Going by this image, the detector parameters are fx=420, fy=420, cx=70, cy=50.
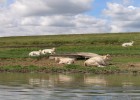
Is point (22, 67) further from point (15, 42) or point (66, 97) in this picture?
point (15, 42)

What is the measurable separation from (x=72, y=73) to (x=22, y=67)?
4946 mm

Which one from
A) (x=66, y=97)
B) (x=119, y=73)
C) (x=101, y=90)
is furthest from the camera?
(x=119, y=73)

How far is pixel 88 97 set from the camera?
15523 millimetres

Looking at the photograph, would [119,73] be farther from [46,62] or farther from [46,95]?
[46,95]

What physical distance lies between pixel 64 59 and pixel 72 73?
663cm

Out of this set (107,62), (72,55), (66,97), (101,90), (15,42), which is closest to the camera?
(66,97)

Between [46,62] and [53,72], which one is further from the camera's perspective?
[46,62]

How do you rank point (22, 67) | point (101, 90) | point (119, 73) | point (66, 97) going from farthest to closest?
point (22, 67) < point (119, 73) < point (101, 90) < point (66, 97)

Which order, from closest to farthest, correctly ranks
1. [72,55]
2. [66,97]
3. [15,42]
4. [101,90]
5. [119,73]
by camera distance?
[66,97], [101,90], [119,73], [72,55], [15,42]

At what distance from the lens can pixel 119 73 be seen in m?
29.4

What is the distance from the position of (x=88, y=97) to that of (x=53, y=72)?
1483 cm

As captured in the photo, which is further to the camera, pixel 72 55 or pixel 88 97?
pixel 72 55

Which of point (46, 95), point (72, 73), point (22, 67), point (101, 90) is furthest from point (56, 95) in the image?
point (22, 67)

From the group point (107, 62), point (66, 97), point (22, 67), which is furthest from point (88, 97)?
point (107, 62)
